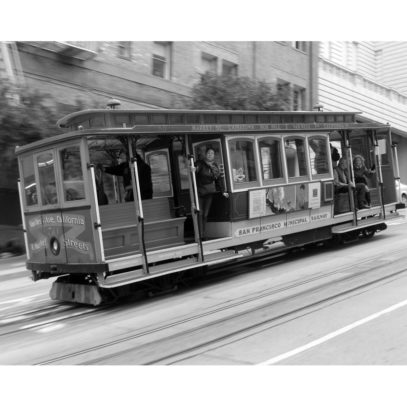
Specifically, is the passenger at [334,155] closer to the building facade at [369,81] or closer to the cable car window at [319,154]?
the cable car window at [319,154]

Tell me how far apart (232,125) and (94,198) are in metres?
3.03

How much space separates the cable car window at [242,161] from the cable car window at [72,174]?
2835 millimetres

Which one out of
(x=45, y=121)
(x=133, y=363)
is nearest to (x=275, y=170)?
(x=133, y=363)

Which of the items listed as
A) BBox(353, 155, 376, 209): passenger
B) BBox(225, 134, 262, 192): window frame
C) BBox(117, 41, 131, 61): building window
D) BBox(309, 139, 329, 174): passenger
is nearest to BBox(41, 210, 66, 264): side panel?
BBox(225, 134, 262, 192): window frame

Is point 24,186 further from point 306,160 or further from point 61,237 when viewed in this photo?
point 306,160

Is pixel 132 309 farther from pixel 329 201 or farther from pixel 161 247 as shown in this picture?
pixel 329 201

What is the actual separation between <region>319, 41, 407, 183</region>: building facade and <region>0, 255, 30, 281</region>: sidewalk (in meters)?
20.6

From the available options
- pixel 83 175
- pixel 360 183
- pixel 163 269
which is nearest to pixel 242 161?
pixel 163 269

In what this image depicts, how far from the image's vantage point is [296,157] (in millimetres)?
10805

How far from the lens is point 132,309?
795 cm

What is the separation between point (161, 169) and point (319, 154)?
3.43 m

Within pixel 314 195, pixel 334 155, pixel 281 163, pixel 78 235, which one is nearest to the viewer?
pixel 78 235

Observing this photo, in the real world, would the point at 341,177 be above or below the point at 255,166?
below

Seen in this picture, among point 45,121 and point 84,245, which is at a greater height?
point 45,121
